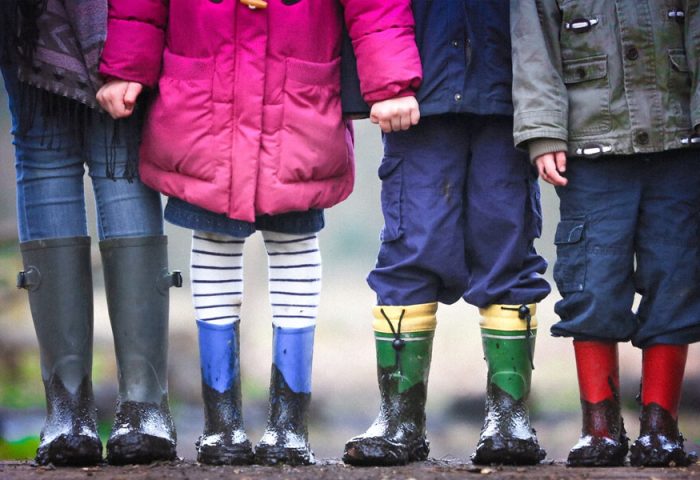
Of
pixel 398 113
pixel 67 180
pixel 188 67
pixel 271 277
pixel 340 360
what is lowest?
pixel 340 360

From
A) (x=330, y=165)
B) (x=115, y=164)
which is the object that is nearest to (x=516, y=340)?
(x=330, y=165)

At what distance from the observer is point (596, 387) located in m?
2.29

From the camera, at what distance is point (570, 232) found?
228 centimetres

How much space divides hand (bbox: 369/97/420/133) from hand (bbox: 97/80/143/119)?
0.47 m

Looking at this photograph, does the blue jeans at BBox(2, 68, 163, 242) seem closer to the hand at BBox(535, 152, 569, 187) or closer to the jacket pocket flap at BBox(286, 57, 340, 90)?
the jacket pocket flap at BBox(286, 57, 340, 90)

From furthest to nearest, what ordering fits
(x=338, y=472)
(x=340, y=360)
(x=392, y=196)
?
1. (x=340, y=360)
2. (x=392, y=196)
3. (x=338, y=472)

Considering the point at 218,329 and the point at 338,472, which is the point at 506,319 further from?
the point at 218,329

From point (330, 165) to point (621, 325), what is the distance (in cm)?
64

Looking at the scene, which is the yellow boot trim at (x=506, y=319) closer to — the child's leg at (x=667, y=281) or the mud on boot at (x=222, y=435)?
the child's leg at (x=667, y=281)

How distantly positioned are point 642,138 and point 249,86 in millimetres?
745

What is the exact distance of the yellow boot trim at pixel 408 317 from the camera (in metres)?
2.33

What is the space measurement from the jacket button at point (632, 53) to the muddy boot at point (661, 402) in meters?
0.55

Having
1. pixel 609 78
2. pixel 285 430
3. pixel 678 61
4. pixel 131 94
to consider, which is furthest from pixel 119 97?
pixel 678 61

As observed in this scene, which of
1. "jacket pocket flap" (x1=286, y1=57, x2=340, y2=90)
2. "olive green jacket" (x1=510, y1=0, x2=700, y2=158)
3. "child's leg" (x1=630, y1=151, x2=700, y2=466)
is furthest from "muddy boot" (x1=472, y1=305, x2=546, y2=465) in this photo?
"jacket pocket flap" (x1=286, y1=57, x2=340, y2=90)
